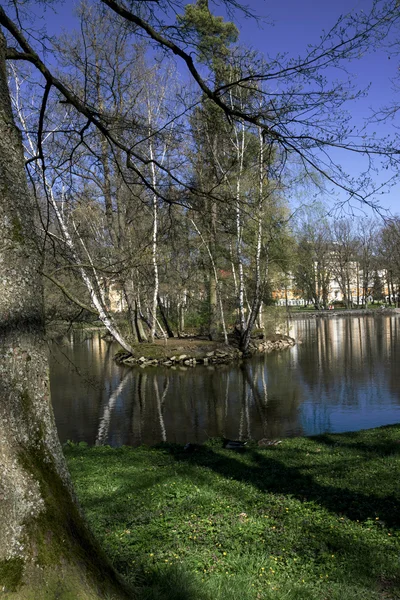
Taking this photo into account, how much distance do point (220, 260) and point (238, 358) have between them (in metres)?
5.85

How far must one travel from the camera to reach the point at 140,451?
8195mm

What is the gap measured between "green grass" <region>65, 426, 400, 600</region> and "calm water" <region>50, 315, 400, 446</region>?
6.03 feet

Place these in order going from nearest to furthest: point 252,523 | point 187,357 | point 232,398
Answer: point 252,523, point 232,398, point 187,357

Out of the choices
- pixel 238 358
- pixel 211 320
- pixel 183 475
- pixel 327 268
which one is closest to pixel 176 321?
pixel 211 320

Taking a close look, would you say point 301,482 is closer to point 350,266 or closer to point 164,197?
point 164,197

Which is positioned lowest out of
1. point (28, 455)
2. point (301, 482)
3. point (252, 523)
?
point (301, 482)

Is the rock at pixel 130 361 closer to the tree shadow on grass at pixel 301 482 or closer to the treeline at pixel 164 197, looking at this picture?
the treeline at pixel 164 197

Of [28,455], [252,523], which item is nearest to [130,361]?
[252,523]

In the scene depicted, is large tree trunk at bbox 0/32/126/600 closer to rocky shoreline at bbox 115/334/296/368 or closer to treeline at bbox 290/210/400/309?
rocky shoreline at bbox 115/334/296/368

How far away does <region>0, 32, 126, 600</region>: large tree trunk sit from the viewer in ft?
7.49

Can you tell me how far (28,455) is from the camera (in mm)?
2393

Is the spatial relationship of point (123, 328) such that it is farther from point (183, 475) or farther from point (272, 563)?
point (272, 563)

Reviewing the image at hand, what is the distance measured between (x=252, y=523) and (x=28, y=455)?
98.9 inches

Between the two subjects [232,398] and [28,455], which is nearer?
[28,455]
